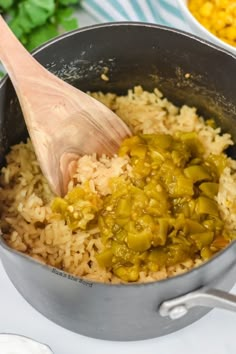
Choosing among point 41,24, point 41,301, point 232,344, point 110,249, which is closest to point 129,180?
point 110,249

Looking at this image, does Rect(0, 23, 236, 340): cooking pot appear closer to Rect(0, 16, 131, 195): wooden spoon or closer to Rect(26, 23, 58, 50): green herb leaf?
Rect(0, 16, 131, 195): wooden spoon

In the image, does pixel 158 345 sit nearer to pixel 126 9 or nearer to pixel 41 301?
pixel 41 301

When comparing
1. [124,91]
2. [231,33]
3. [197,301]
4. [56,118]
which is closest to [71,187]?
[56,118]

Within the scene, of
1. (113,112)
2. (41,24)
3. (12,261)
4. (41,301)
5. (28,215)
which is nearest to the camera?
(12,261)

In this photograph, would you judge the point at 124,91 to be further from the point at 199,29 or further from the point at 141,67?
the point at 199,29

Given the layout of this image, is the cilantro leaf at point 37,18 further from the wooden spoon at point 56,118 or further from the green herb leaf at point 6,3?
the wooden spoon at point 56,118

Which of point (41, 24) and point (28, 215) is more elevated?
point (41, 24)

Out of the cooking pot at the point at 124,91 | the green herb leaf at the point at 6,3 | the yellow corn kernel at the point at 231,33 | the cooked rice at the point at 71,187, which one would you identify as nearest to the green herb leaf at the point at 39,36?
the green herb leaf at the point at 6,3
